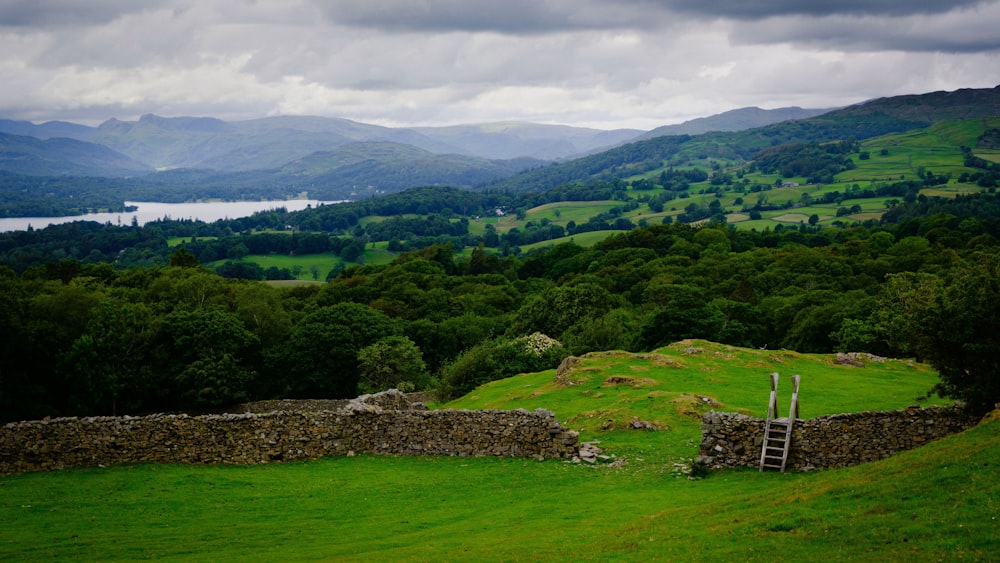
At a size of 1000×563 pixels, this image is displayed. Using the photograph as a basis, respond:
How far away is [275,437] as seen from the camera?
89.5 ft

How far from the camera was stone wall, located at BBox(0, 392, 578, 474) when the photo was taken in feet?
85.4

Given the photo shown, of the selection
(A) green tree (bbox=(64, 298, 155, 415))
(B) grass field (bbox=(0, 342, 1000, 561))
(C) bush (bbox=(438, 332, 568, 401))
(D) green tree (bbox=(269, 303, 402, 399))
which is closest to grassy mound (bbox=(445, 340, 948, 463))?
(B) grass field (bbox=(0, 342, 1000, 561))

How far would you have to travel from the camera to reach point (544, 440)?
25.9 m

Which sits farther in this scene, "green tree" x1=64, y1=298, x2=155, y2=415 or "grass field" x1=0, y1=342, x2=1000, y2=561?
"green tree" x1=64, y1=298, x2=155, y2=415

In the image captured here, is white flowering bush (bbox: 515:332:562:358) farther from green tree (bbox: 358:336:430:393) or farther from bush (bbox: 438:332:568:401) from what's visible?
green tree (bbox: 358:336:430:393)

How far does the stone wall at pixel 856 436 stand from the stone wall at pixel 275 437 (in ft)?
21.1

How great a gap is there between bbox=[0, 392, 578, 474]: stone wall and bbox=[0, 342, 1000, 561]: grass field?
718 millimetres

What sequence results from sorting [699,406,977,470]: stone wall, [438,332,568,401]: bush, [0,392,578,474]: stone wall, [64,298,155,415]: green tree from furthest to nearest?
[438,332,568,401]: bush, [64,298,155,415]: green tree, [0,392,578,474]: stone wall, [699,406,977,470]: stone wall

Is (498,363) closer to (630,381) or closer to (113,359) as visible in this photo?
(630,381)

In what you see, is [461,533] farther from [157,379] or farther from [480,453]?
[157,379]

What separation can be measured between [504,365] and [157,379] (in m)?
25.8

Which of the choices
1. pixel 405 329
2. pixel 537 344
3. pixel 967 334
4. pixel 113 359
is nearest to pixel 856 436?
pixel 967 334

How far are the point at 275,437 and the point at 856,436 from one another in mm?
20556

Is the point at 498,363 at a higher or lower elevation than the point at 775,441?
lower
